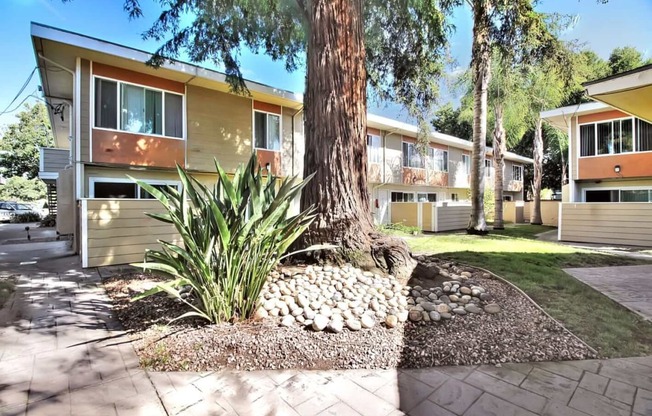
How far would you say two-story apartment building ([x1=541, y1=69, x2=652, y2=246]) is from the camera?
441 inches

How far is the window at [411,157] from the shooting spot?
60.6 feet

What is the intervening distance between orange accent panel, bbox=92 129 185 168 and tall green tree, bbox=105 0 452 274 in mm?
2395

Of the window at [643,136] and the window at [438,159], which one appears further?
the window at [438,159]

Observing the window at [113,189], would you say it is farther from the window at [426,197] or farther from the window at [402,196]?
the window at [426,197]

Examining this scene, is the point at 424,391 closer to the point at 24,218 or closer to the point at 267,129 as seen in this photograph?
the point at 267,129

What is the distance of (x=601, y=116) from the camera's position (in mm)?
13344

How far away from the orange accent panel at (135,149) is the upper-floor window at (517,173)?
26.4 m

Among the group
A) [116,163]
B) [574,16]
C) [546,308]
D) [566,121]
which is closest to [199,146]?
[116,163]

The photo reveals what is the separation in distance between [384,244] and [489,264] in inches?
103

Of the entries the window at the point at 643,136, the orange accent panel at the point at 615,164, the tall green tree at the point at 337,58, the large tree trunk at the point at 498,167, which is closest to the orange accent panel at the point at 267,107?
the tall green tree at the point at 337,58

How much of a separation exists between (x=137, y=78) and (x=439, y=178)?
16735mm

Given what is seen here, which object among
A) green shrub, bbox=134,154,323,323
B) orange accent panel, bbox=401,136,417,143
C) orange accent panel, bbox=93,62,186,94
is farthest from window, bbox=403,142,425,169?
green shrub, bbox=134,154,323,323

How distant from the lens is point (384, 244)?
4609mm

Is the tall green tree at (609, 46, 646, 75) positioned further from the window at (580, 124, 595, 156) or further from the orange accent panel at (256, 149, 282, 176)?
the orange accent panel at (256, 149, 282, 176)
